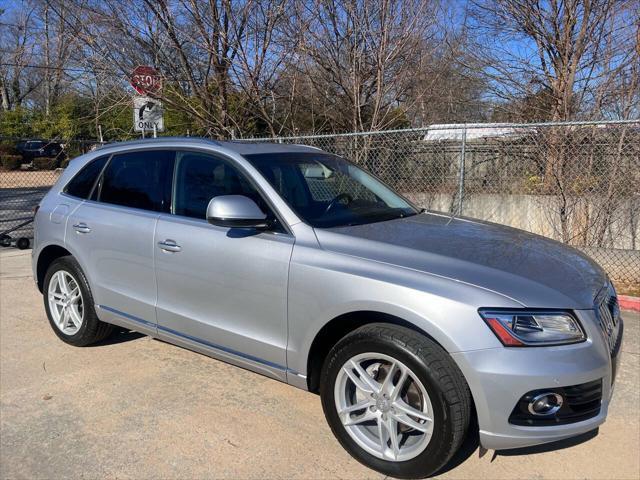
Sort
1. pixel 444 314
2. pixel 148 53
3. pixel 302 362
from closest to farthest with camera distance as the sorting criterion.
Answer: pixel 444 314
pixel 302 362
pixel 148 53

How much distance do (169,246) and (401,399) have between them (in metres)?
1.82

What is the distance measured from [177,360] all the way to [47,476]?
5.05 feet

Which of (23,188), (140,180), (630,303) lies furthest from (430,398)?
(23,188)

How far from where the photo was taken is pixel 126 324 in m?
4.11

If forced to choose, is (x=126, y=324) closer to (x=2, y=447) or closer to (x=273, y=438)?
Answer: (x=2, y=447)

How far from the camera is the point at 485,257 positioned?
113 inches

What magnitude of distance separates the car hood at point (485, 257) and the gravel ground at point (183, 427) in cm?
99

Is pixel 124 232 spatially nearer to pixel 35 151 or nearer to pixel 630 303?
pixel 630 303

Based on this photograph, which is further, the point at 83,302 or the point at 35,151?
the point at 35,151

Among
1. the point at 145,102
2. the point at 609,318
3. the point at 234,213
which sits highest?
the point at 145,102

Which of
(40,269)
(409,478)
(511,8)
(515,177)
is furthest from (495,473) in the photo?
(511,8)

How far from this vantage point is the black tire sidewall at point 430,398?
257 cm

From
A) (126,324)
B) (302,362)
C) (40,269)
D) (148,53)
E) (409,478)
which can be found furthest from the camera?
(148,53)

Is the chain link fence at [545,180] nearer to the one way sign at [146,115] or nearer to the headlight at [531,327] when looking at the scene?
the one way sign at [146,115]
